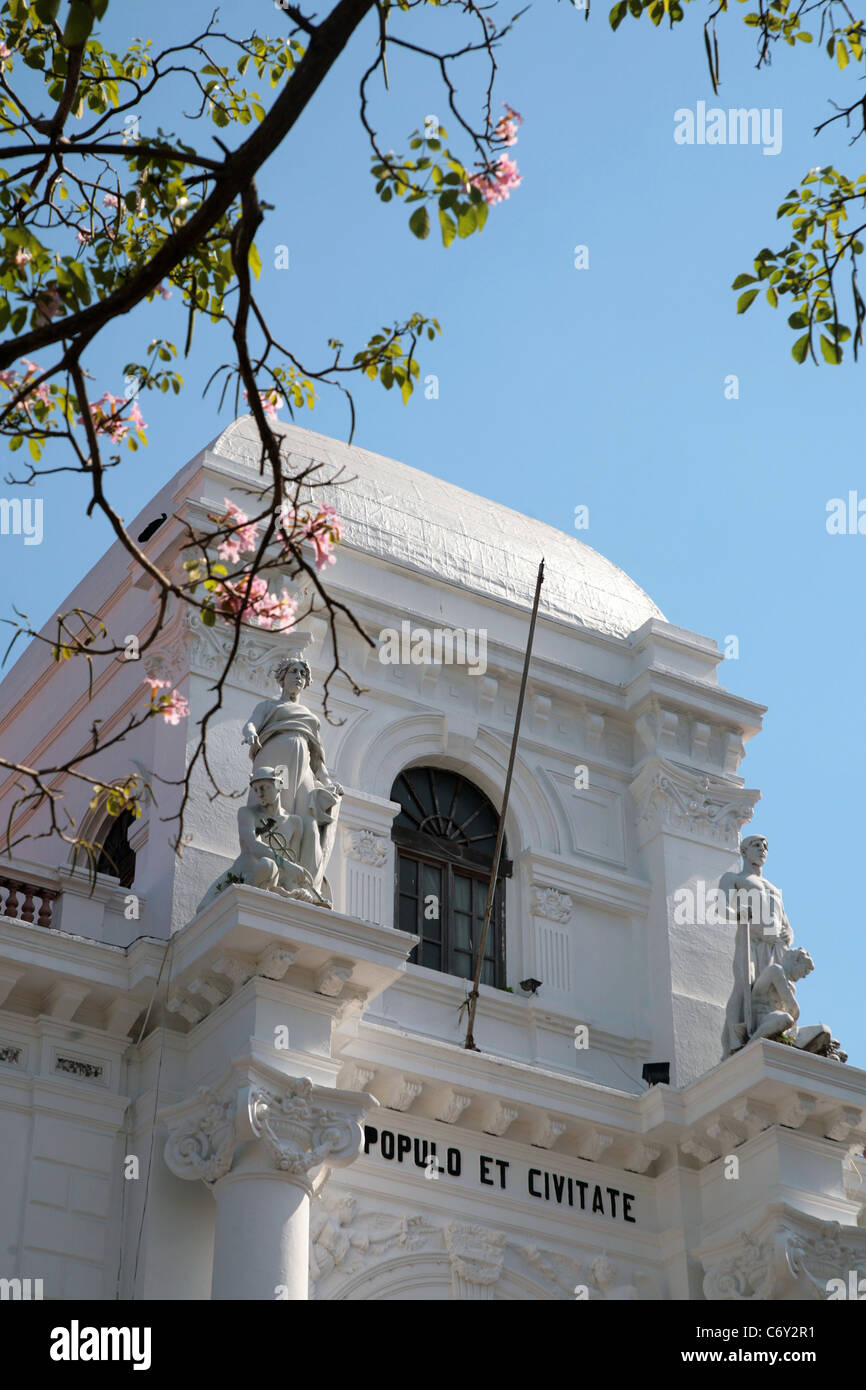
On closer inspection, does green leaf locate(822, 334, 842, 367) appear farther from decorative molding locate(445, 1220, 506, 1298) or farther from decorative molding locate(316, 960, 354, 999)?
decorative molding locate(445, 1220, 506, 1298)

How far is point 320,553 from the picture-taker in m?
9.50

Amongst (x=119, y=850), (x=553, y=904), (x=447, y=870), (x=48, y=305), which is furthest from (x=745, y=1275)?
(x=48, y=305)

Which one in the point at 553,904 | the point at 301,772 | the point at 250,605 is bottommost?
the point at 250,605

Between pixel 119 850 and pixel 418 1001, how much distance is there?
142 inches

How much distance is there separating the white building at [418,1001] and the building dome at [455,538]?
0.07 metres

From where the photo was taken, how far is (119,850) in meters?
19.7

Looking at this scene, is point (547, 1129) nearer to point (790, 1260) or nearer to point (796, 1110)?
point (796, 1110)

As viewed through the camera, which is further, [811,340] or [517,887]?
[517,887]

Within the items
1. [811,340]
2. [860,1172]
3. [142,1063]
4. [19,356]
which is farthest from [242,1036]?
[19,356]

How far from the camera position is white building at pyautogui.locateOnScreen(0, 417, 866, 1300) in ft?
50.4

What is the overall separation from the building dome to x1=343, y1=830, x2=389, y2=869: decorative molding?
3293mm
